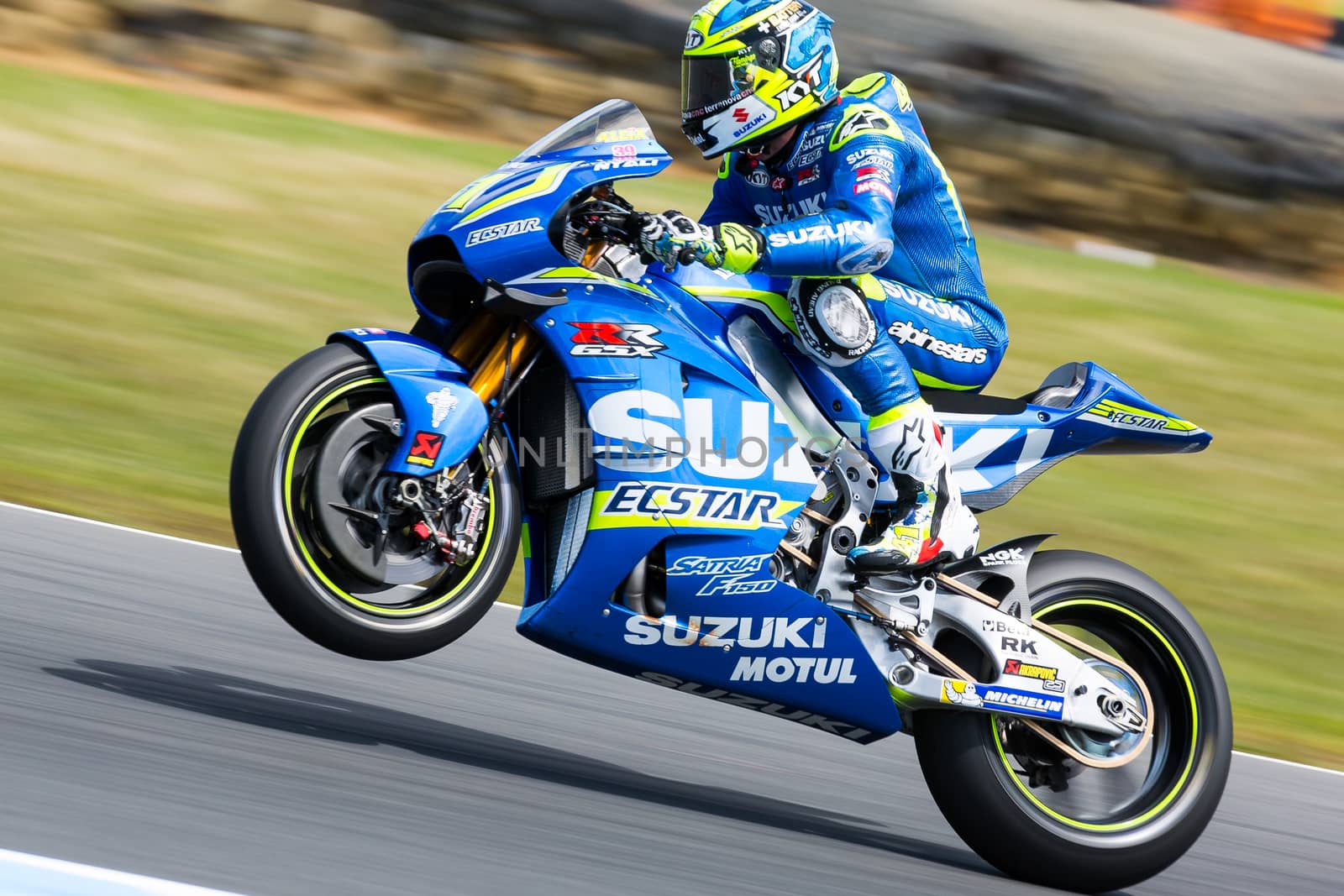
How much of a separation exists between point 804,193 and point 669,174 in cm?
1029

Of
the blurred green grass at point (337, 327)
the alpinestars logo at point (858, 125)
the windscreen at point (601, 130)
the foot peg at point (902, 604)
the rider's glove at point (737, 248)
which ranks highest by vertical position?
the alpinestars logo at point (858, 125)

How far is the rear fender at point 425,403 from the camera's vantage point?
13.0 ft

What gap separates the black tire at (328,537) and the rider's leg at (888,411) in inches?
33.4

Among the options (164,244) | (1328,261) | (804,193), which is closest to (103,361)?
(164,244)

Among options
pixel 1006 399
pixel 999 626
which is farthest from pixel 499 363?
pixel 999 626

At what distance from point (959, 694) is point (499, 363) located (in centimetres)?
145

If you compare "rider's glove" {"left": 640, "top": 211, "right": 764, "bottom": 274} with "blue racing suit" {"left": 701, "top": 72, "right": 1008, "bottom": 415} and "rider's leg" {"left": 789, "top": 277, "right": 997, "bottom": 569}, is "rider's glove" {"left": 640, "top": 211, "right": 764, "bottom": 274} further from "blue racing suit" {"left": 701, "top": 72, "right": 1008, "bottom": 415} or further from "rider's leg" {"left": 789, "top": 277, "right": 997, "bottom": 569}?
"rider's leg" {"left": 789, "top": 277, "right": 997, "bottom": 569}

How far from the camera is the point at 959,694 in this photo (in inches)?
174

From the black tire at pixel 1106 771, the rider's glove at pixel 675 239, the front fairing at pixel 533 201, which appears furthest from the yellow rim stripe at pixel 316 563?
the black tire at pixel 1106 771

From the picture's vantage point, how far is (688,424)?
420cm

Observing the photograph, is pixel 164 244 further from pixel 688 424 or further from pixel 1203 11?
pixel 1203 11

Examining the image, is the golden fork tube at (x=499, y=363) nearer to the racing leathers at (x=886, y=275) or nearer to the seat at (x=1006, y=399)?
the racing leathers at (x=886, y=275)

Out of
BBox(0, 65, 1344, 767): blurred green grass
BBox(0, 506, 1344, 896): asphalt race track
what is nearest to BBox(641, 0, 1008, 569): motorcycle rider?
BBox(0, 506, 1344, 896): asphalt race track

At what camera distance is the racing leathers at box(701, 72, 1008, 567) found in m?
4.18
